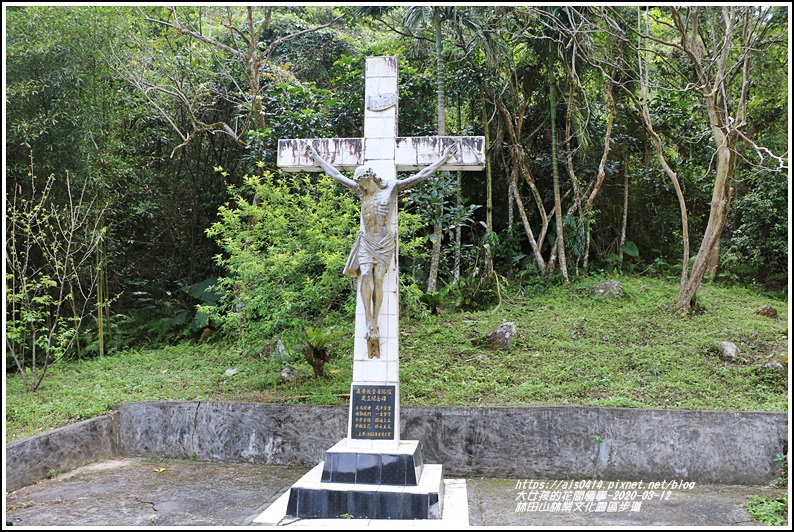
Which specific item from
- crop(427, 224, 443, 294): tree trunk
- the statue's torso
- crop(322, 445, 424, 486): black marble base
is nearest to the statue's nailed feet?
the statue's torso

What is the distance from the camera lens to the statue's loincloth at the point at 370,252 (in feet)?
17.5

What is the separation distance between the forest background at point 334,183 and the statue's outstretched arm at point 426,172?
2.09 meters

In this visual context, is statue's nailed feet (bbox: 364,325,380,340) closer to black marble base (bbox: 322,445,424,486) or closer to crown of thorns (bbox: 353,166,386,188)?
black marble base (bbox: 322,445,424,486)

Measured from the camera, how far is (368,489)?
482 centimetres

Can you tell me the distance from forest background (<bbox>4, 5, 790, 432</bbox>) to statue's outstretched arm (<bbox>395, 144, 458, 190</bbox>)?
2091mm

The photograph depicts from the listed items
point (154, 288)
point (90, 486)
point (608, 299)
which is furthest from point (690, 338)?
point (154, 288)

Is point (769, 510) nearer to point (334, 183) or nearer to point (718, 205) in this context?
point (718, 205)

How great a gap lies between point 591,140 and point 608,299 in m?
3.32

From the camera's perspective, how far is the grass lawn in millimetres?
6977

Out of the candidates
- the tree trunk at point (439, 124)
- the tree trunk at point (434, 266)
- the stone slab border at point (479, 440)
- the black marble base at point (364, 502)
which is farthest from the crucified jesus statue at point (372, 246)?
the tree trunk at point (434, 266)

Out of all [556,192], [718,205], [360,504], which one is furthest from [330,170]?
[556,192]

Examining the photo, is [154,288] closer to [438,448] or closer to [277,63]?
[277,63]

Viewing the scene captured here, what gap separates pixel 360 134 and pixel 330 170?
5.17 meters

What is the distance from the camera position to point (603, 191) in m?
12.1
